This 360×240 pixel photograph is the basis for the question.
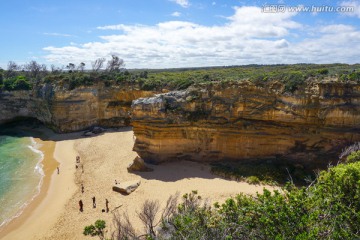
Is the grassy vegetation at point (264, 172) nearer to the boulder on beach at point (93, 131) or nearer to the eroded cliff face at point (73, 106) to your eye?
the boulder on beach at point (93, 131)

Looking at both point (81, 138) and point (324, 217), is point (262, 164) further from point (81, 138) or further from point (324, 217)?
point (81, 138)

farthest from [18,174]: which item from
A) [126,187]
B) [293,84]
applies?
[293,84]

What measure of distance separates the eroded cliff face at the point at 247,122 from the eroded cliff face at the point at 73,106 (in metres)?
16.9

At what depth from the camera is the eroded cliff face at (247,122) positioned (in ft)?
78.0

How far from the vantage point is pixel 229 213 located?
9.41 m

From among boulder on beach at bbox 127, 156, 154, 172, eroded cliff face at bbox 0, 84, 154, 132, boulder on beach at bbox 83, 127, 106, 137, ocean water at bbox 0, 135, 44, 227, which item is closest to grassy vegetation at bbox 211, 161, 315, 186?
boulder on beach at bbox 127, 156, 154, 172

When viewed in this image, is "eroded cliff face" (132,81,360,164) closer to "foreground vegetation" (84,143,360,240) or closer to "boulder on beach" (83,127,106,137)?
"boulder on beach" (83,127,106,137)

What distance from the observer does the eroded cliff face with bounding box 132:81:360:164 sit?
23.8m

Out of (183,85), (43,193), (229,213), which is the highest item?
(183,85)

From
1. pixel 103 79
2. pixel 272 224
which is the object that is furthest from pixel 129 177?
pixel 103 79

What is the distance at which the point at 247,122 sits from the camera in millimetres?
25688

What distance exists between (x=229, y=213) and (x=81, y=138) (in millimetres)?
32899

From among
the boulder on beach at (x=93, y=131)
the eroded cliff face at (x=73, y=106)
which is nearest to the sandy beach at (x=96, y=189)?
the boulder on beach at (x=93, y=131)

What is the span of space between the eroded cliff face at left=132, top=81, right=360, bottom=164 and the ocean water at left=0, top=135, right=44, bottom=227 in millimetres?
10143
